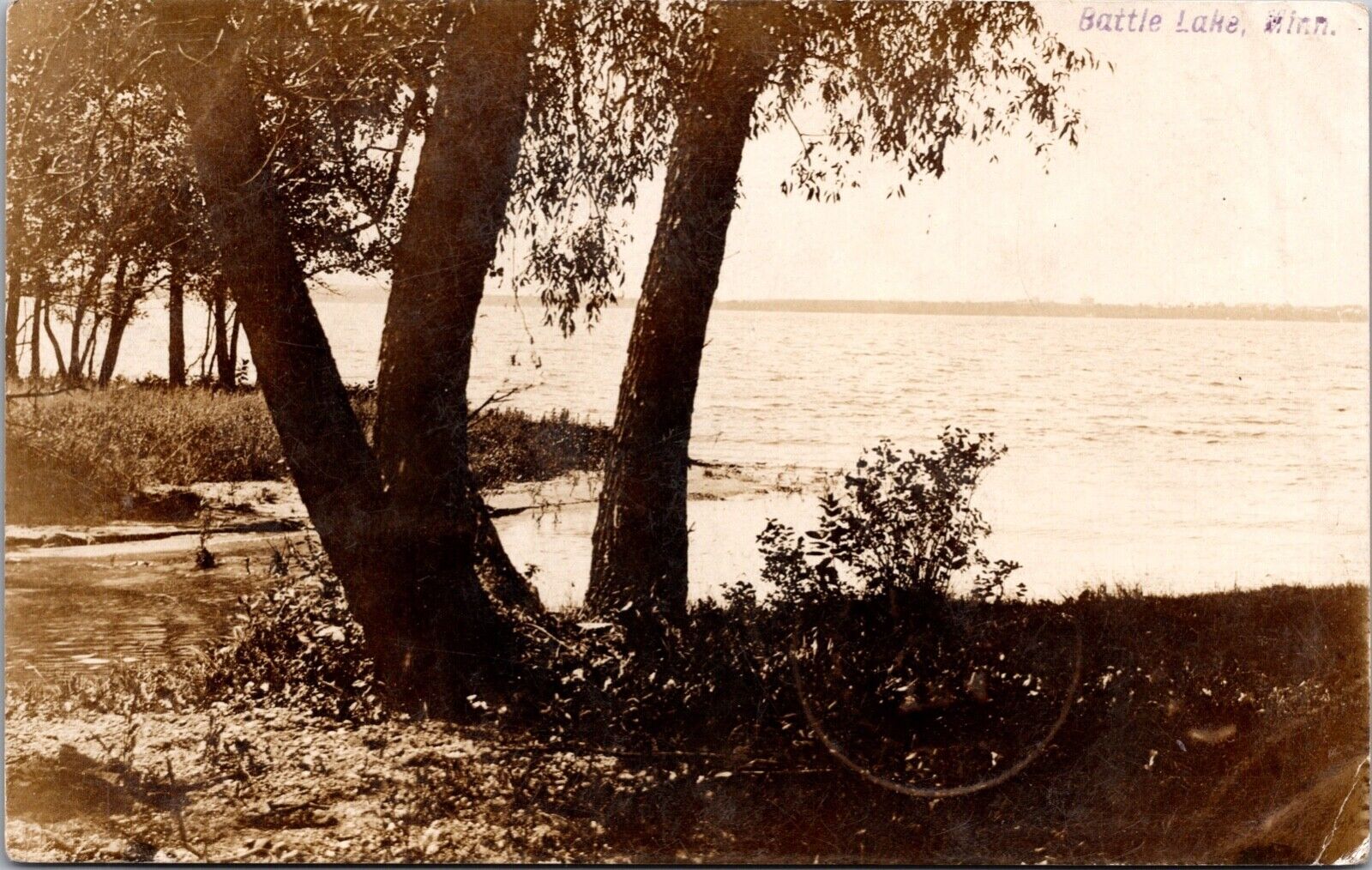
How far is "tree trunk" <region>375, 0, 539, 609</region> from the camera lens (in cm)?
419

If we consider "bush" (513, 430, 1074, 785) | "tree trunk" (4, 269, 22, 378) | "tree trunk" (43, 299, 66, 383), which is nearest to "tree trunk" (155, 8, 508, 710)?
"bush" (513, 430, 1074, 785)

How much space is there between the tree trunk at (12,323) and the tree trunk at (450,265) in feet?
4.78

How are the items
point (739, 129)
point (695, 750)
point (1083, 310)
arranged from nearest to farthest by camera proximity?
point (695, 750)
point (739, 129)
point (1083, 310)

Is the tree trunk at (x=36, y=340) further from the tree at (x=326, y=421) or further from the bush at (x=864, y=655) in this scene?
the bush at (x=864, y=655)

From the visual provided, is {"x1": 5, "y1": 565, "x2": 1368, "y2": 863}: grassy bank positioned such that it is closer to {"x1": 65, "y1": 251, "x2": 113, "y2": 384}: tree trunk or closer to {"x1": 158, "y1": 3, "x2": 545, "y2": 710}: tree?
{"x1": 158, "y1": 3, "x2": 545, "y2": 710}: tree

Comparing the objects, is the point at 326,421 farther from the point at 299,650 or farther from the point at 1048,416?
the point at 1048,416

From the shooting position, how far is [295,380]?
4.23 metres

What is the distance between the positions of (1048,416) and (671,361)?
1.58m

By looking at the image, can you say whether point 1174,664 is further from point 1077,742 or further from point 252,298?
point 252,298

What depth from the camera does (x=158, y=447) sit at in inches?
172
